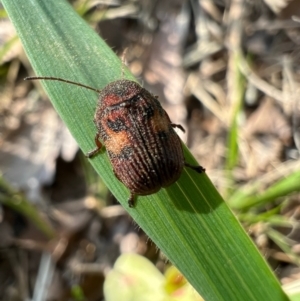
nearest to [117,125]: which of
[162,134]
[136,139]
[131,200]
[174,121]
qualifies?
[136,139]

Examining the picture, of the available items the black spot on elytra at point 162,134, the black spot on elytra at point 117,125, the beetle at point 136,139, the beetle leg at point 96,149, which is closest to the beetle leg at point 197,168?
the beetle at point 136,139

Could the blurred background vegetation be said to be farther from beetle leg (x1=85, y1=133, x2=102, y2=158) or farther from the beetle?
beetle leg (x1=85, y1=133, x2=102, y2=158)

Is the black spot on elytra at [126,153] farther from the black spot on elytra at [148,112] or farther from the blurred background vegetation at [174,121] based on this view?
the blurred background vegetation at [174,121]

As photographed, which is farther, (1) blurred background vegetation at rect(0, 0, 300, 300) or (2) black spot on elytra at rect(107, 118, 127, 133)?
(1) blurred background vegetation at rect(0, 0, 300, 300)

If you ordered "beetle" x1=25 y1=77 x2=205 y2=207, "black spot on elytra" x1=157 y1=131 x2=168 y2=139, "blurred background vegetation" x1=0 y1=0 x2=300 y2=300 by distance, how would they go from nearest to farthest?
"beetle" x1=25 y1=77 x2=205 y2=207, "black spot on elytra" x1=157 y1=131 x2=168 y2=139, "blurred background vegetation" x1=0 y1=0 x2=300 y2=300

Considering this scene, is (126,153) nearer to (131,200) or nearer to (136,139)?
(136,139)

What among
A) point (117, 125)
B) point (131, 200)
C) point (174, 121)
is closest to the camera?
point (131, 200)

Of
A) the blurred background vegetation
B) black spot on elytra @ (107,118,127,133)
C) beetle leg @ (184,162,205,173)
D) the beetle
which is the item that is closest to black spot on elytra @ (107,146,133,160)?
the beetle
